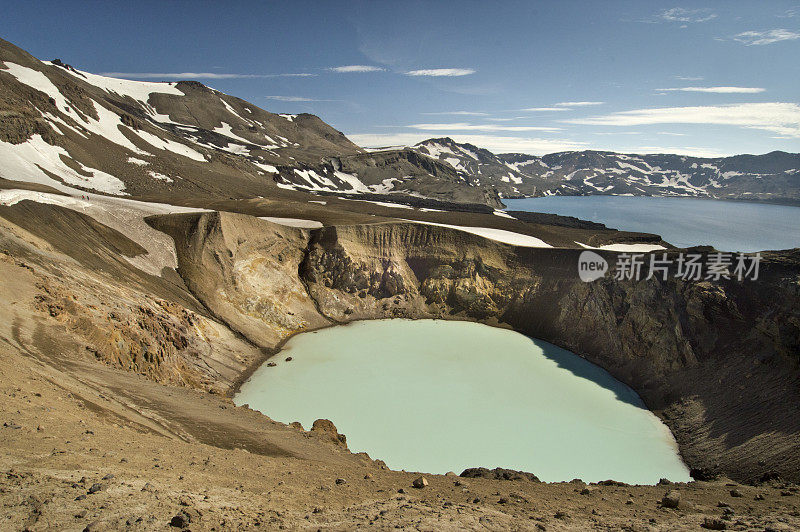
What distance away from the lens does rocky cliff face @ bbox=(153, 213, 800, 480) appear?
20.1 metres

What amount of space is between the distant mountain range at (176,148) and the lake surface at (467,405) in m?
29.2

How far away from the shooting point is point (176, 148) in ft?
243

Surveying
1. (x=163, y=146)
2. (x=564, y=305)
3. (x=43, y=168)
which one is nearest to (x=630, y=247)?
(x=564, y=305)

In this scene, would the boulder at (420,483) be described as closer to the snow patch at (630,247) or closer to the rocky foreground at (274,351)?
the rocky foreground at (274,351)

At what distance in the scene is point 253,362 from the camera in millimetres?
25547

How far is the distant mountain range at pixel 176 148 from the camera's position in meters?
48.7

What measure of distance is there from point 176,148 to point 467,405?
7260 centimetres

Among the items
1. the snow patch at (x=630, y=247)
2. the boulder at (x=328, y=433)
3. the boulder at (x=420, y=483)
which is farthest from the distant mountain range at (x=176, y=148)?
the snow patch at (x=630, y=247)

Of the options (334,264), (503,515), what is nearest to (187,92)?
(334,264)

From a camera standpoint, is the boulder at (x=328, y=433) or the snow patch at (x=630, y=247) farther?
the snow patch at (x=630, y=247)

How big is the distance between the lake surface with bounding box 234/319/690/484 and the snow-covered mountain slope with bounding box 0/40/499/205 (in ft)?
111

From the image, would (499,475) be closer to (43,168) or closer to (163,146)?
(43,168)

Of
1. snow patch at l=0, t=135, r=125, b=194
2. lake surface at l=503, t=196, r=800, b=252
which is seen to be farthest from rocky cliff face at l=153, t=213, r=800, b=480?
lake surface at l=503, t=196, r=800, b=252

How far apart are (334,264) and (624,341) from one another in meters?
21.7
